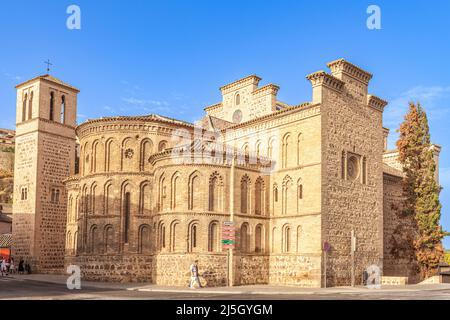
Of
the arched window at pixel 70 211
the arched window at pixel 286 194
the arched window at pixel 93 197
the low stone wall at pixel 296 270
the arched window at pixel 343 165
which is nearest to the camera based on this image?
the low stone wall at pixel 296 270

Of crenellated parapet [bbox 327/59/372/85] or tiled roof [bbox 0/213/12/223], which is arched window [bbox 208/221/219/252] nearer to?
crenellated parapet [bbox 327/59/372/85]

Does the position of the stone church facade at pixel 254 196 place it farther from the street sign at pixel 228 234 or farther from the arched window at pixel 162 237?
the street sign at pixel 228 234

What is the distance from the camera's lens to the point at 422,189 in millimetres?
41125

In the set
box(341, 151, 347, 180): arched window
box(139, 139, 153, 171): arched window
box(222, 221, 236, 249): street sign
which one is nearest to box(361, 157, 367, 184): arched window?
box(341, 151, 347, 180): arched window

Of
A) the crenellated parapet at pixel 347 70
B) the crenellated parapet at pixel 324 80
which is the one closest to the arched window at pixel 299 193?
the crenellated parapet at pixel 324 80

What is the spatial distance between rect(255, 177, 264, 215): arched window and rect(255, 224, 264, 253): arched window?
1.00 m

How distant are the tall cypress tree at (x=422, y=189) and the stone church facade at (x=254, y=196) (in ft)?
4.96

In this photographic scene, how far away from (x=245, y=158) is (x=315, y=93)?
20.5ft

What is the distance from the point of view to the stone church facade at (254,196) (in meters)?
34.5

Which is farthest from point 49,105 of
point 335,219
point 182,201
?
point 335,219

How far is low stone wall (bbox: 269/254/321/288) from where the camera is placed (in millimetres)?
33934

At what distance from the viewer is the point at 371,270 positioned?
37406mm

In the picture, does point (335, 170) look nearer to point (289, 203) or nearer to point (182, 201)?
point (289, 203)
